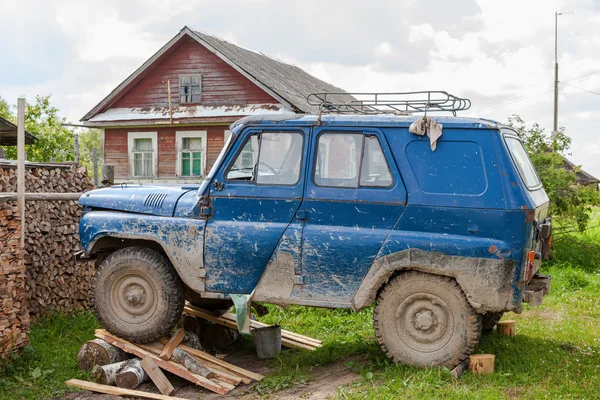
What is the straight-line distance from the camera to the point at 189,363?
23.8 ft

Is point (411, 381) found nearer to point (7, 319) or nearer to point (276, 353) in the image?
point (276, 353)

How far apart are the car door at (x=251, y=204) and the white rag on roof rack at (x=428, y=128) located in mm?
1097

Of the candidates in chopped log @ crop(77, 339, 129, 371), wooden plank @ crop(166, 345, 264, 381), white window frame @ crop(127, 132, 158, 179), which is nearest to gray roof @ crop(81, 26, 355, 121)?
white window frame @ crop(127, 132, 158, 179)

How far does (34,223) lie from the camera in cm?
927

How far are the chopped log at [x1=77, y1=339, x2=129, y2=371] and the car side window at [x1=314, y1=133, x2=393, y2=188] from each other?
2830 millimetres

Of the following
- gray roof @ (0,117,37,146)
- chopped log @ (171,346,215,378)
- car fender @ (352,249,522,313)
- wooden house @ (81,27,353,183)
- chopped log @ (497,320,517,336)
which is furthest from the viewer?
wooden house @ (81,27,353,183)

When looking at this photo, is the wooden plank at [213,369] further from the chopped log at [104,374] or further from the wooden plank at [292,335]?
the wooden plank at [292,335]

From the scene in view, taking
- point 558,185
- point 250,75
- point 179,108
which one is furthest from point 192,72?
point 558,185

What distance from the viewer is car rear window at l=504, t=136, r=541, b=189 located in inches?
266

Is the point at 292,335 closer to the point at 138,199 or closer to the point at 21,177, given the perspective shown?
the point at 138,199

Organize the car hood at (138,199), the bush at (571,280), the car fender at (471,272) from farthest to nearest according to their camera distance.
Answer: the bush at (571,280)
the car hood at (138,199)
the car fender at (471,272)

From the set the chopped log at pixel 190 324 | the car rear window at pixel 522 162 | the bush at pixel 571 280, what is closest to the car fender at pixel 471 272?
the car rear window at pixel 522 162

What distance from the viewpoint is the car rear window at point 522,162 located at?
6.76m

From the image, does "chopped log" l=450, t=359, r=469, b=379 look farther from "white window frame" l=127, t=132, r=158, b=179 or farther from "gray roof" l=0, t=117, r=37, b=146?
"white window frame" l=127, t=132, r=158, b=179
